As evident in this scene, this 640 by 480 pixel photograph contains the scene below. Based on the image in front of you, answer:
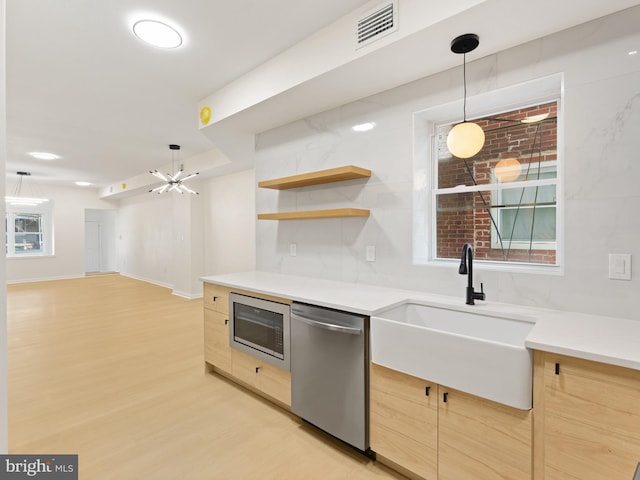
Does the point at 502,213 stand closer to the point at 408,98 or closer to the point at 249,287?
the point at 408,98

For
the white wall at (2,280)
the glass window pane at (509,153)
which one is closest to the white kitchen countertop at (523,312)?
the glass window pane at (509,153)

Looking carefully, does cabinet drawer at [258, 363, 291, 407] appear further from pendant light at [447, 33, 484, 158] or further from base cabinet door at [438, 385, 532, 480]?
pendant light at [447, 33, 484, 158]

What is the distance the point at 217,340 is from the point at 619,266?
294 centimetres

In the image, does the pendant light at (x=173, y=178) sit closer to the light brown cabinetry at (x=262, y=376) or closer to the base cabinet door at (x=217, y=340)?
the base cabinet door at (x=217, y=340)

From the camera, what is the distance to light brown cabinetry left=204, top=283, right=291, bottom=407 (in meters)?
2.39

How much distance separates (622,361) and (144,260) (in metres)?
10.1

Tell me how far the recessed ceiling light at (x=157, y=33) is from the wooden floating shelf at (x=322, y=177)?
128cm

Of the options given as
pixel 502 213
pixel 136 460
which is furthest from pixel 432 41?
pixel 136 460

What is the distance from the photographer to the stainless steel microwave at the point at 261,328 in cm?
228

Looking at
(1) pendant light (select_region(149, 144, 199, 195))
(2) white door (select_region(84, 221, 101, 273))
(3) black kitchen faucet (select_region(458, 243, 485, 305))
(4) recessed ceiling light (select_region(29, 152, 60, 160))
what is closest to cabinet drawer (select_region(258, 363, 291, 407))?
(3) black kitchen faucet (select_region(458, 243, 485, 305))

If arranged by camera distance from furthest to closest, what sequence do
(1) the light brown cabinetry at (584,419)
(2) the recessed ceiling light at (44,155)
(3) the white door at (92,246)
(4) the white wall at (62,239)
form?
(3) the white door at (92,246)
(4) the white wall at (62,239)
(2) the recessed ceiling light at (44,155)
(1) the light brown cabinetry at (584,419)

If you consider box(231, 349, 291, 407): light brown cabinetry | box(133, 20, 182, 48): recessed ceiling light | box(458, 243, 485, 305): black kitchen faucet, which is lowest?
box(231, 349, 291, 407): light brown cabinetry

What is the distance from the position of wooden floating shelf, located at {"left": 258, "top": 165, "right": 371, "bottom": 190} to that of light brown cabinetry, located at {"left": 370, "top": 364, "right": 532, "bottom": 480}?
1.41 meters

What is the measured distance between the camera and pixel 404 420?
5.46 feet
